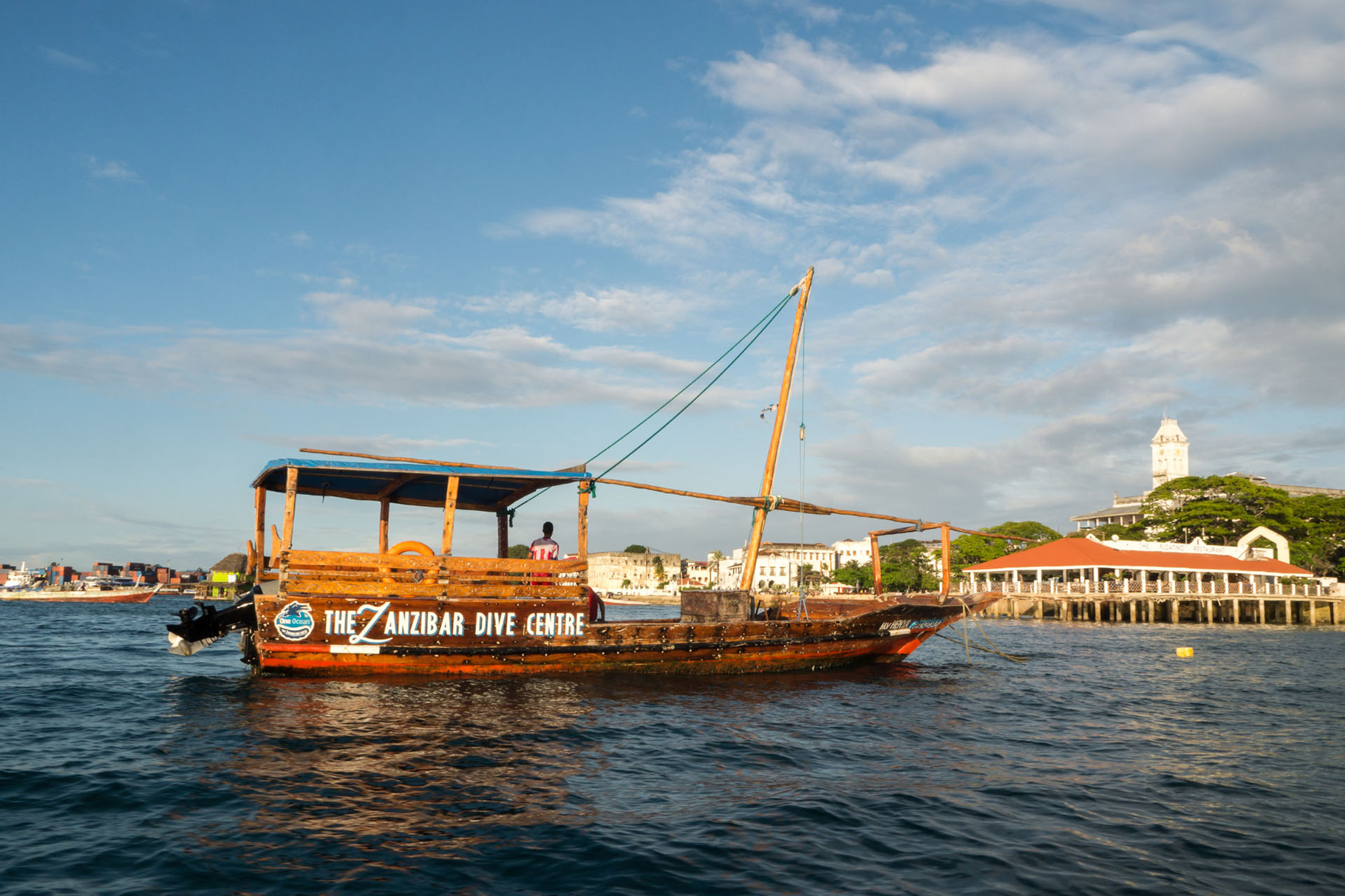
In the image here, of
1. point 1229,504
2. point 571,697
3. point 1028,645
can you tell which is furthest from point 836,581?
point 571,697

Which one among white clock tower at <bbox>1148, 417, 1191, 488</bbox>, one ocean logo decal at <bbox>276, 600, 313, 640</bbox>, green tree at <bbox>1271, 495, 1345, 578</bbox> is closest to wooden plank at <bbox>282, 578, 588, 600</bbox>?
one ocean logo decal at <bbox>276, 600, 313, 640</bbox>

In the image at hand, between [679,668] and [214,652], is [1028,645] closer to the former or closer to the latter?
[679,668]

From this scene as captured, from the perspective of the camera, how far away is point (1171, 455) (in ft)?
430

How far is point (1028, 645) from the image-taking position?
30.4 meters

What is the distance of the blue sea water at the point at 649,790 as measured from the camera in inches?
228

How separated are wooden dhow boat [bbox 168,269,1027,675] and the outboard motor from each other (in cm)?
3

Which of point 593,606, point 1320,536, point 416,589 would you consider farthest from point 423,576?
point 1320,536

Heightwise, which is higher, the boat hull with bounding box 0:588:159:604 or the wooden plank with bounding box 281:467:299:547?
the wooden plank with bounding box 281:467:299:547

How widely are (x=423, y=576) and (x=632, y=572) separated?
154156 millimetres

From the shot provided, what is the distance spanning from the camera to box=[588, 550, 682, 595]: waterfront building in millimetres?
163250

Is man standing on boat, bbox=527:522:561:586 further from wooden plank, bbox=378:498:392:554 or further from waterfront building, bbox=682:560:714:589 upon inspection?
waterfront building, bbox=682:560:714:589

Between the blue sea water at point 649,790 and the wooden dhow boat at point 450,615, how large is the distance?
61 centimetres

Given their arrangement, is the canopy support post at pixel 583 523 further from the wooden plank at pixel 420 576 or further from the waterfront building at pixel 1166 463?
the waterfront building at pixel 1166 463

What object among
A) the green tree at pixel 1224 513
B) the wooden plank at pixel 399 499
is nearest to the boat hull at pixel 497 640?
the wooden plank at pixel 399 499
